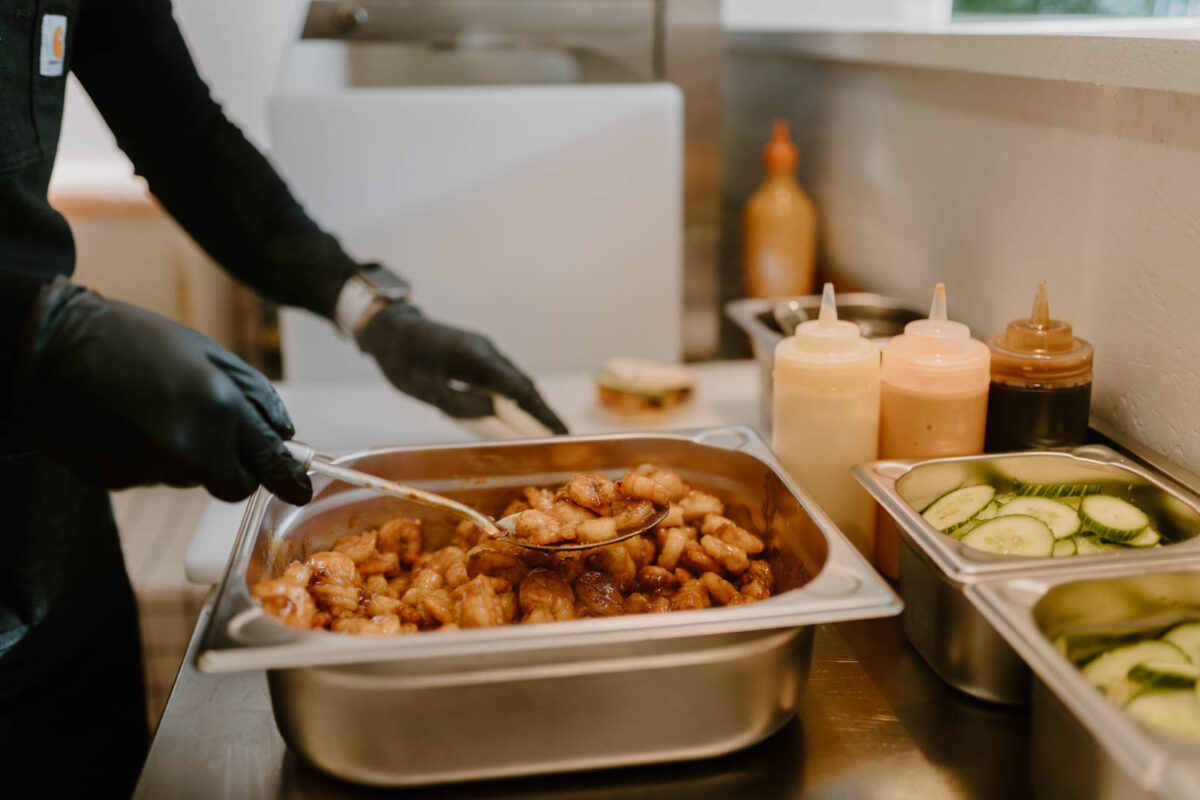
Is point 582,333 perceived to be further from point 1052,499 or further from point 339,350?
point 1052,499

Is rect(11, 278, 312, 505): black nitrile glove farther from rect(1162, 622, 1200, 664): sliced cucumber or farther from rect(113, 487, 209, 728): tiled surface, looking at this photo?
rect(113, 487, 209, 728): tiled surface

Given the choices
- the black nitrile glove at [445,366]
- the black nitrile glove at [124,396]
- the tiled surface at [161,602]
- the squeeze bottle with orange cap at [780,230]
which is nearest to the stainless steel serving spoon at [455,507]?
the black nitrile glove at [124,396]

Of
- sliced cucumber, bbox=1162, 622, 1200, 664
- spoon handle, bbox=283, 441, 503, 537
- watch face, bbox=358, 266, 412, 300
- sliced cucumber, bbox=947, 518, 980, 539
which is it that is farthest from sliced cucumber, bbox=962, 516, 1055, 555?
watch face, bbox=358, 266, 412, 300

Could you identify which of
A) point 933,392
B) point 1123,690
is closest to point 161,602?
point 933,392

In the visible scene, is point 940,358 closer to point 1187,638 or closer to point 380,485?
point 1187,638

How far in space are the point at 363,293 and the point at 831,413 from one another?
899mm

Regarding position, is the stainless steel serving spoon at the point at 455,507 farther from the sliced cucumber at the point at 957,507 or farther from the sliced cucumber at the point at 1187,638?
the sliced cucumber at the point at 1187,638

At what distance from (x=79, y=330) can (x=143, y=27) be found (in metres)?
0.83

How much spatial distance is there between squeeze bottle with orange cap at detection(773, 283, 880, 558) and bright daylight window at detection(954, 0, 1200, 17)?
3.16 feet

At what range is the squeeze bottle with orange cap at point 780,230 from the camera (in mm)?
2275

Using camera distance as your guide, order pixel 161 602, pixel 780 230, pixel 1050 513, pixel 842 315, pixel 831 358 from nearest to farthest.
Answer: pixel 1050 513, pixel 831 358, pixel 842 315, pixel 161 602, pixel 780 230

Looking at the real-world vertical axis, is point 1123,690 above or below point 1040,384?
below

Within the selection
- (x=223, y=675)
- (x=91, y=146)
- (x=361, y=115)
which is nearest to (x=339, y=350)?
(x=361, y=115)

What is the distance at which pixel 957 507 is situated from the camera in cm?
112
